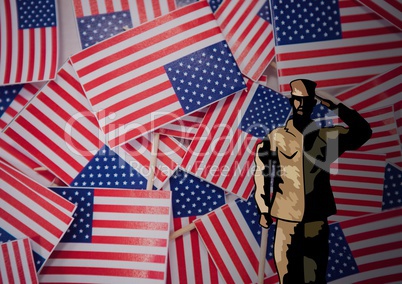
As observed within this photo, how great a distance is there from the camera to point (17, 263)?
1569 millimetres

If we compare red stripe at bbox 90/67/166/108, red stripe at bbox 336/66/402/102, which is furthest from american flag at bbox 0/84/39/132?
red stripe at bbox 336/66/402/102

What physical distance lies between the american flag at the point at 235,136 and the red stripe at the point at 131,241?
1.19ft

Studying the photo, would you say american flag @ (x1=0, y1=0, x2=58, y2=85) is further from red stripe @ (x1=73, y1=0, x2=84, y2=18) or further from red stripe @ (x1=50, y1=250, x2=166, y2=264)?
red stripe @ (x1=50, y1=250, x2=166, y2=264)

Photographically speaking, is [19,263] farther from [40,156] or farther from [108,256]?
[40,156]

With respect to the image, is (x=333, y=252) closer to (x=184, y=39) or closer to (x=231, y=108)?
(x=231, y=108)

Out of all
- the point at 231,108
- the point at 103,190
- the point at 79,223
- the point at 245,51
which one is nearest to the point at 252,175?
the point at 231,108

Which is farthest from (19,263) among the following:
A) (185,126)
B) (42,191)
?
(185,126)

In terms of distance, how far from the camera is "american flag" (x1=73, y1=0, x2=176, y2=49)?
5.65 ft

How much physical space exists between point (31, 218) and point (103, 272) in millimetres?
423

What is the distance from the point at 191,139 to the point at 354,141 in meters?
0.75

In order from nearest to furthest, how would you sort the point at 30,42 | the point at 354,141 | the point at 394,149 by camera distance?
the point at 354,141 → the point at 394,149 → the point at 30,42

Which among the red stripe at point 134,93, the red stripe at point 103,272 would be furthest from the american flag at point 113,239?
the red stripe at point 134,93

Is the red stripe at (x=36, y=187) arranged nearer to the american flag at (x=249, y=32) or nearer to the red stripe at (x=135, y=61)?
the red stripe at (x=135, y=61)

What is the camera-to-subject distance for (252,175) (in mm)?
1672
